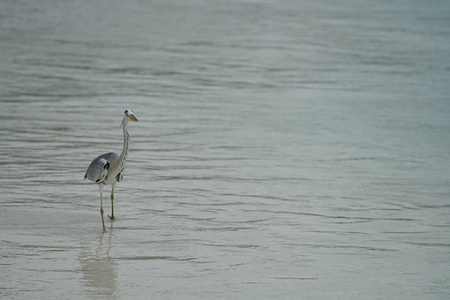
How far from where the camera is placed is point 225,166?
10984mm

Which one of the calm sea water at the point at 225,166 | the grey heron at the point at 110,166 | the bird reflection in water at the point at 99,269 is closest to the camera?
the bird reflection in water at the point at 99,269

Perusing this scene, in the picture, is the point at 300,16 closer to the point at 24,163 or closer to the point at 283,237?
the point at 24,163

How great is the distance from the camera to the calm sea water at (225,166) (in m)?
7.22

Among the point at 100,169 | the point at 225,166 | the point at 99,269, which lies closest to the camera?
the point at 99,269

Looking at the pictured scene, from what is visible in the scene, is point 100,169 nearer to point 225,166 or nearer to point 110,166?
point 110,166

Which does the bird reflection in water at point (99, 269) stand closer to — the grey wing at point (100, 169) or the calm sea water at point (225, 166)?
the calm sea water at point (225, 166)

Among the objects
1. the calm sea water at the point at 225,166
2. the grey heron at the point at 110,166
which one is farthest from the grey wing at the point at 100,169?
the calm sea water at the point at 225,166

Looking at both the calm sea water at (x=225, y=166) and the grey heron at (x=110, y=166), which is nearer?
the calm sea water at (x=225, y=166)

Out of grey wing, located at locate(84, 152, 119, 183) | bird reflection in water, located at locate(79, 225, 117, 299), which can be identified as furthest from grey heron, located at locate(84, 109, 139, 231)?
bird reflection in water, located at locate(79, 225, 117, 299)

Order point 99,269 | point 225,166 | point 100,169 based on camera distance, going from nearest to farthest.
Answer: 1. point 99,269
2. point 100,169
3. point 225,166

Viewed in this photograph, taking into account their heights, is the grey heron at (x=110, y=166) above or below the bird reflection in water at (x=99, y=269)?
above

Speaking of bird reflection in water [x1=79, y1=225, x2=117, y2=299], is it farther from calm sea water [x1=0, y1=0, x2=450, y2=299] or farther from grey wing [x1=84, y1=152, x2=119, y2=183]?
grey wing [x1=84, y1=152, x2=119, y2=183]

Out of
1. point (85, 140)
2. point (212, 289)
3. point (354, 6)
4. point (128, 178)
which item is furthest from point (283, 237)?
point (354, 6)

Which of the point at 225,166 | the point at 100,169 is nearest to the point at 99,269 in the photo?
the point at 100,169
